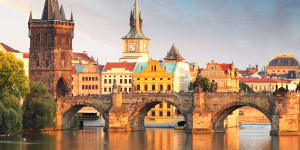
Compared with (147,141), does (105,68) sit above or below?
above

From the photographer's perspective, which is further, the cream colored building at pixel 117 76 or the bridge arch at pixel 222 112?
the cream colored building at pixel 117 76

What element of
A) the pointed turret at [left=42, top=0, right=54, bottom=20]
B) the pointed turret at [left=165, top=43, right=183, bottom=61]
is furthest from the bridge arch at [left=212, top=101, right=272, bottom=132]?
the pointed turret at [left=165, top=43, right=183, bottom=61]

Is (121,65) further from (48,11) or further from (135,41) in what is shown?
(48,11)

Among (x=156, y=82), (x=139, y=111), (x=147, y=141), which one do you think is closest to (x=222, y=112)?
(x=139, y=111)

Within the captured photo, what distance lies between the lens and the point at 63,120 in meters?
129

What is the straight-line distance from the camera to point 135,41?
172 metres

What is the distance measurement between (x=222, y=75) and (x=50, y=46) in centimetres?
Result: 4504

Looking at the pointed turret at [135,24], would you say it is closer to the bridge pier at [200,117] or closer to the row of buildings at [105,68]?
the row of buildings at [105,68]

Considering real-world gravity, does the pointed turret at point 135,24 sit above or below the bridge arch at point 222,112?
above

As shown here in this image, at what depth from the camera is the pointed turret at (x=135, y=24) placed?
171m

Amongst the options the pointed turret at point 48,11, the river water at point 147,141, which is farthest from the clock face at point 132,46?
the river water at point 147,141

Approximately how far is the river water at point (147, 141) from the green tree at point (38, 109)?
6.20 ft

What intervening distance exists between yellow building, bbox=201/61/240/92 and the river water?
151 feet

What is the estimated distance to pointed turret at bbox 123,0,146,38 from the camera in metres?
171
